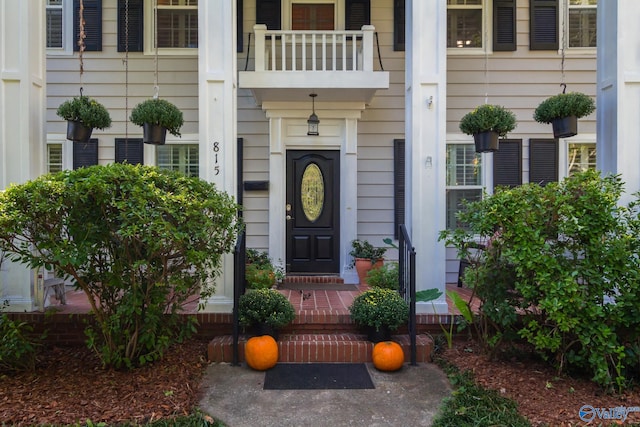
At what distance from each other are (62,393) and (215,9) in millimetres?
3685

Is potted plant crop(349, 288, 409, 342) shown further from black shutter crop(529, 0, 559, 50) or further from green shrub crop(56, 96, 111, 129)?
black shutter crop(529, 0, 559, 50)

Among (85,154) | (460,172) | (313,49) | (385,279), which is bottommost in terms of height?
(385,279)

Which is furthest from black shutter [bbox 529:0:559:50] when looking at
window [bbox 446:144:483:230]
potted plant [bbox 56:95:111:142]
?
potted plant [bbox 56:95:111:142]

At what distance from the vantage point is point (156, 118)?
445 centimetres

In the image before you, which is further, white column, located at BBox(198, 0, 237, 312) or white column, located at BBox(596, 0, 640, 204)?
white column, located at BBox(198, 0, 237, 312)

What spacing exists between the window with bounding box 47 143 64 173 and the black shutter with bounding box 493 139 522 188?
6457 millimetres

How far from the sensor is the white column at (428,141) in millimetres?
4312

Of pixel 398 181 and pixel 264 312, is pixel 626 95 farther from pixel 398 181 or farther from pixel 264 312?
pixel 264 312

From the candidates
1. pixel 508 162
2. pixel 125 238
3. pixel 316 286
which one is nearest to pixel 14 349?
pixel 125 238

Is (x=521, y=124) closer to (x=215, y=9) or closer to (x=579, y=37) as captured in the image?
(x=579, y=37)

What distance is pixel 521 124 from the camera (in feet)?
20.7

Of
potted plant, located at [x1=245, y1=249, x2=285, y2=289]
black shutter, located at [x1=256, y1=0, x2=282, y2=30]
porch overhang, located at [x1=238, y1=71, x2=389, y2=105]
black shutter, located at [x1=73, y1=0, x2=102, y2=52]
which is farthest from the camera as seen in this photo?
black shutter, located at [x1=256, y1=0, x2=282, y2=30]

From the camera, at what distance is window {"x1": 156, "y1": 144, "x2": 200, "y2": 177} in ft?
20.9

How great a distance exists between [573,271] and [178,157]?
5.33 meters
